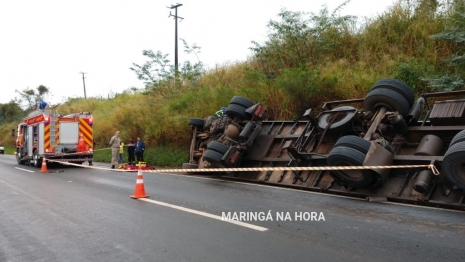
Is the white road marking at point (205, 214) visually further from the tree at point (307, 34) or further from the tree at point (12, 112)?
the tree at point (12, 112)

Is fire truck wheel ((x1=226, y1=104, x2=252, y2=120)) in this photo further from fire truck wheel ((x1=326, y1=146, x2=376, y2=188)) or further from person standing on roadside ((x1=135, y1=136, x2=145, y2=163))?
person standing on roadside ((x1=135, y1=136, x2=145, y2=163))

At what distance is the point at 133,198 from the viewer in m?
8.00

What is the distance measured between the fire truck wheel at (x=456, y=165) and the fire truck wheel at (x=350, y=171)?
124 centimetres

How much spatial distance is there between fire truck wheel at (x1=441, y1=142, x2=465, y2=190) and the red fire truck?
1469 centimetres

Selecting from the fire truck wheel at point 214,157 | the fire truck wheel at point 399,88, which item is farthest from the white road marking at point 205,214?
the fire truck wheel at point 399,88

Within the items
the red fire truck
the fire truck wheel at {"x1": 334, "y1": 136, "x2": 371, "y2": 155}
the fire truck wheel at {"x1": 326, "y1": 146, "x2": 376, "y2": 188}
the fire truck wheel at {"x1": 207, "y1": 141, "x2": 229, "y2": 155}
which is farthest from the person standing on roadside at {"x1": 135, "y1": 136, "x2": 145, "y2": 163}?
the fire truck wheel at {"x1": 334, "y1": 136, "x2": 371, "y2": 155}

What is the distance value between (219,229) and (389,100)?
4.75 metres

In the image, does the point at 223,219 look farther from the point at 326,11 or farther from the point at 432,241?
the point at 326,11

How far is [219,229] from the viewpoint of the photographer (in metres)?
5.35

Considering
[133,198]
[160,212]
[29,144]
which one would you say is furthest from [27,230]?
[29,144]

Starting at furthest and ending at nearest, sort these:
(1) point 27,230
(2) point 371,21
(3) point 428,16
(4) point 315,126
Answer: (2) point 371,21, (3) point 428,16, (4) point 315,126, (1) point 27,230

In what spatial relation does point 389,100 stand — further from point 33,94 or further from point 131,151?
point 33,94

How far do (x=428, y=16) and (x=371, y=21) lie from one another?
227 centimetres

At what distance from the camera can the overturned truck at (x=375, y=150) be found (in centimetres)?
657
